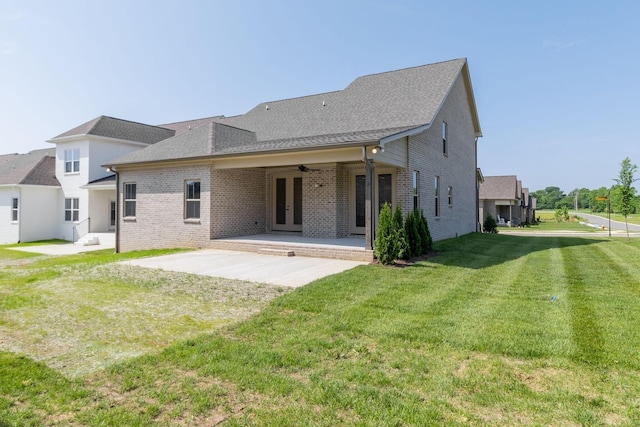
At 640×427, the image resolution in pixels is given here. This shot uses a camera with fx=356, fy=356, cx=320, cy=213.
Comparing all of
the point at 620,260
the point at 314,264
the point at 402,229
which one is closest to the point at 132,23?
the point at 314,264

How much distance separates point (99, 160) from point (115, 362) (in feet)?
71.7

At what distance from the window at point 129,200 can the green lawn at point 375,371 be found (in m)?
10.3

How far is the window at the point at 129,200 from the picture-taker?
15.4 metres

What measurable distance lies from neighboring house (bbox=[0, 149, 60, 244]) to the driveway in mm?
16795

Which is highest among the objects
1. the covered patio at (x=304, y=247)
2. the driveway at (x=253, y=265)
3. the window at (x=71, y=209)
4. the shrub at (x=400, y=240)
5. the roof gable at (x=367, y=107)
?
the roof gable at (x=367, y=107)

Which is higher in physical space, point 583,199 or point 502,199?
point 583,199

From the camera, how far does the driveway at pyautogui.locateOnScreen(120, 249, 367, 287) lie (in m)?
7.71

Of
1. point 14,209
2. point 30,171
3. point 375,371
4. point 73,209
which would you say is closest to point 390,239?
point 375,371

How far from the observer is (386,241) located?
9023 millimetres

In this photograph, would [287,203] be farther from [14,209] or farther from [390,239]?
[14,209]

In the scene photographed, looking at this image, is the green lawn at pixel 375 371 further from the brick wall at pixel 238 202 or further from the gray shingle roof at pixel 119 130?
the gray shingle roof at pixel 119 130

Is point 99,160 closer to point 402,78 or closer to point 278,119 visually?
point 278,119

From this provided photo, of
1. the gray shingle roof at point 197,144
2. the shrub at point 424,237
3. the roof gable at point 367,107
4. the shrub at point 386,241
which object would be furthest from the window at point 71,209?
the shrub at point 424,237

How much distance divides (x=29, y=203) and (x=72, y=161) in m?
3.61
